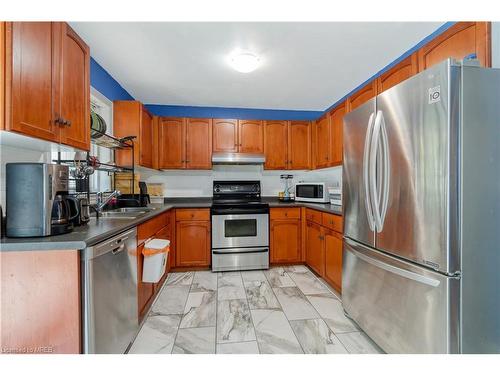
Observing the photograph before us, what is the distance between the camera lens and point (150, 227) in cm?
210

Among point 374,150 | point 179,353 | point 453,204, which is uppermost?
point 374,150

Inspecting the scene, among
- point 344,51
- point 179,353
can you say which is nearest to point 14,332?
point 179,353

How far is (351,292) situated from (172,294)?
1.77 m

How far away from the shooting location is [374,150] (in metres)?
1.57

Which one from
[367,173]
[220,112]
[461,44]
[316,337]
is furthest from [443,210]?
[220,112]

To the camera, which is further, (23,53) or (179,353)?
(179,353)

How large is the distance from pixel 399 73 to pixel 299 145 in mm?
1845

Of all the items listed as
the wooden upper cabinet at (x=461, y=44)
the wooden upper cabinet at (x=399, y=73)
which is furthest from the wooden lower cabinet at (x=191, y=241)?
the wooden upper cabinet at (x=461, y=44)

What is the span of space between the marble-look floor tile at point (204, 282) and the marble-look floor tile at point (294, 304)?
0.73 m

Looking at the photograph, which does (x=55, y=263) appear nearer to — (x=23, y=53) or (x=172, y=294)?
(x=23, y=53)

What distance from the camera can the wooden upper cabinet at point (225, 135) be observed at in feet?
11.5

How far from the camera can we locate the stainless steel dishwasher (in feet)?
3.75

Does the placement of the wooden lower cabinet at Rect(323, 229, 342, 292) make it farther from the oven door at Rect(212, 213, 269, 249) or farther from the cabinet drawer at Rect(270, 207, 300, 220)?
the oven door at Rect(212, 213, 269, 249)

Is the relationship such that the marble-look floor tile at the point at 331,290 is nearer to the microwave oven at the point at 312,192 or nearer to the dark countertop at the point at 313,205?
the dark countertop at the point at 313,205
